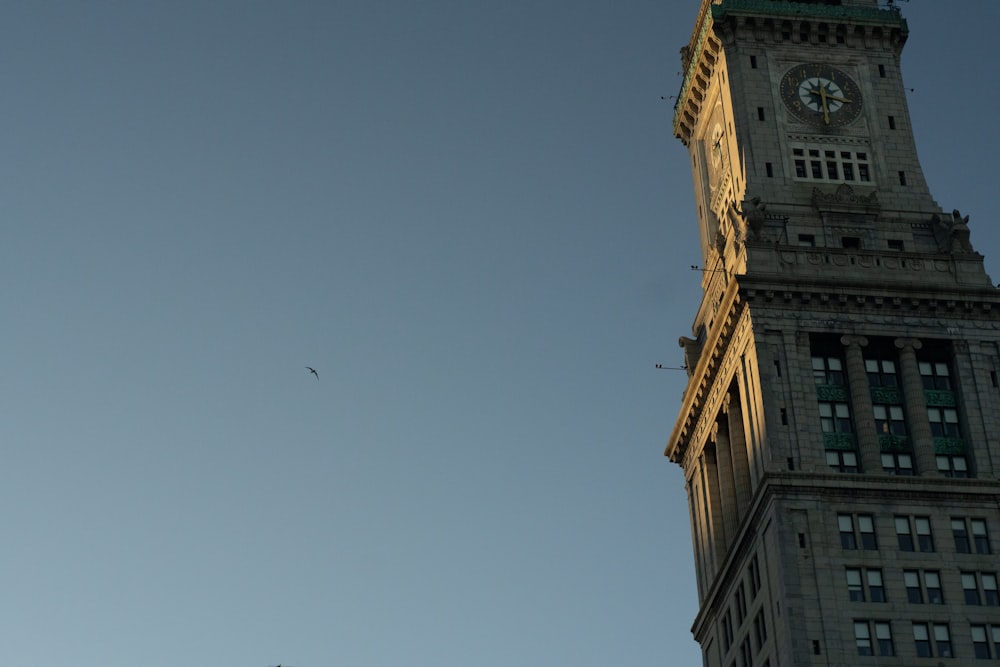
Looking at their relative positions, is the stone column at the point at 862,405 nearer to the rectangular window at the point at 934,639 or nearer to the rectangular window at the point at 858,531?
the rectangular window at the point at 858,531

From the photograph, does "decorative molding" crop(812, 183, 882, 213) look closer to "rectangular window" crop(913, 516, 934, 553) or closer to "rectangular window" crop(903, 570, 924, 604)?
"rectangular window" crop(913, 516, 934, 553)

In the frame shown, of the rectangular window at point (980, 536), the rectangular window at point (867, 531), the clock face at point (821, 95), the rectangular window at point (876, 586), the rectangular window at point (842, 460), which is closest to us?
the rectangular window at point (876, 586)

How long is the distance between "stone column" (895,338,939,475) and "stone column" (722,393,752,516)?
1127cm

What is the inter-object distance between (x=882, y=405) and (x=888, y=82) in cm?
3294

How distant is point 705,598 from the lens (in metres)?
129

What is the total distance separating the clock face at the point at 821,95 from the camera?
464 feet

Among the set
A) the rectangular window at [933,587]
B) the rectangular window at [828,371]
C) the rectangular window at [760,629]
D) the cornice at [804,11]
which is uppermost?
the cornice at [804,11]

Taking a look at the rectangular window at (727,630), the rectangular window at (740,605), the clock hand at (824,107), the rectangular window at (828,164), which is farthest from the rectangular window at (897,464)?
the clock hand at (824,107)

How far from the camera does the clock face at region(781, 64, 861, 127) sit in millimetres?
141500

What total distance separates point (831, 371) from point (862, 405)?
11.5 ft

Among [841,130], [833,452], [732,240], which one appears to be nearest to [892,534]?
[833,452]

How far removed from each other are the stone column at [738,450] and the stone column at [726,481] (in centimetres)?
99

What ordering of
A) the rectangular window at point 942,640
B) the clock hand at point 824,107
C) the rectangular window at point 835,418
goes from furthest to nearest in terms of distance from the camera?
1. the clock hand at point 824,107
2. the rectangular window at point 835,418
3. the rectangular window at point 942,640

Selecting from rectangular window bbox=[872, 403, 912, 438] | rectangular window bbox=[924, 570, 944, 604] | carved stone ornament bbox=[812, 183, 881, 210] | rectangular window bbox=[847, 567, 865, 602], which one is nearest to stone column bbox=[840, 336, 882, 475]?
rectangular window bbox=[872, 403, 912, 438]
